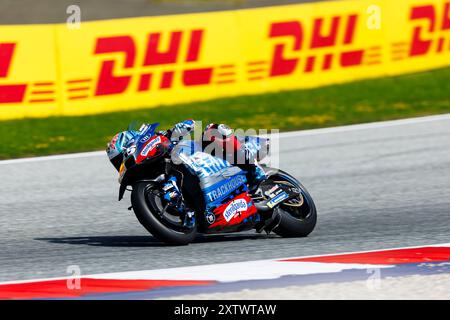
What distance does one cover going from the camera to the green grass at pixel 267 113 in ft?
40.9

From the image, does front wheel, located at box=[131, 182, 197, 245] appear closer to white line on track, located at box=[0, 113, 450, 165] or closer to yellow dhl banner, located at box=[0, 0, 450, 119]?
white line on track, located at box=[0, 113, 450, 165]

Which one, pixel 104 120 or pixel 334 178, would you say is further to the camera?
pixel 104 120

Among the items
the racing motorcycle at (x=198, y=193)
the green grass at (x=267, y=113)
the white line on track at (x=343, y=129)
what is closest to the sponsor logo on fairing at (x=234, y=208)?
the racing motorcycle at (x=198, y=193)

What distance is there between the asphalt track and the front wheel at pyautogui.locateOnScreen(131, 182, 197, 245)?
116 millimetres

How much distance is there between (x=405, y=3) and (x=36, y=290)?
1092cm

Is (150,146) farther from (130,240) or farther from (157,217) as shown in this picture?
(130,240)

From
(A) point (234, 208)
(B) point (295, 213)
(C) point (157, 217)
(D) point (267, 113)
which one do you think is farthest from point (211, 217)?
(D) point (267, 113)

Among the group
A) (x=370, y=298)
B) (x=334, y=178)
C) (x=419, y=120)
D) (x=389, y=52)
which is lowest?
(x=370, y=298)

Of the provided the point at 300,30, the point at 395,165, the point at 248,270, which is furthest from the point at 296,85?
the point at 248,270

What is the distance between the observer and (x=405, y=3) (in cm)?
1534

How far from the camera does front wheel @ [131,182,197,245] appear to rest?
21.8 feet

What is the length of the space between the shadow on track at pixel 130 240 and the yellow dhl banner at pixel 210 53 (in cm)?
602

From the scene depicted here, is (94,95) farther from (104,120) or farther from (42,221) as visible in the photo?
(42,221)

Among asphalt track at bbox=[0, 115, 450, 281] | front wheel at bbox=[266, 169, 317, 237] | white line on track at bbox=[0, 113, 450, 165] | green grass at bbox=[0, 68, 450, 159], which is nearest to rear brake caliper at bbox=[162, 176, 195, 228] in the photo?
asphalt track at bbox=[0, 115, 450, 281]
